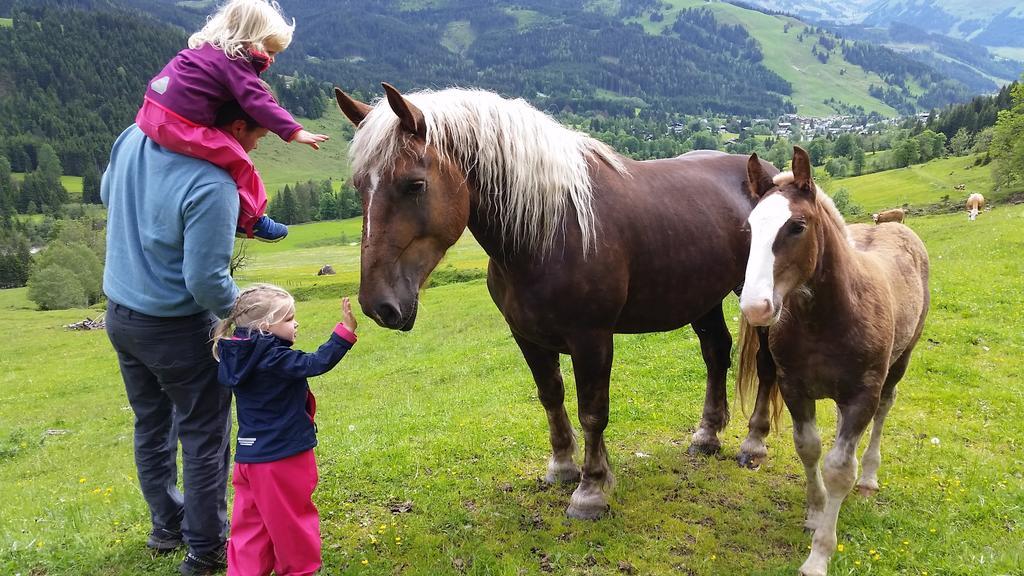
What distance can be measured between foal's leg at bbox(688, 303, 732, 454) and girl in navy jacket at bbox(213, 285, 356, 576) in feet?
11.7

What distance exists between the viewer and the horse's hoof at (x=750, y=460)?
5.34 metres

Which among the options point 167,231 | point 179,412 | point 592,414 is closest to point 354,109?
point 167,231

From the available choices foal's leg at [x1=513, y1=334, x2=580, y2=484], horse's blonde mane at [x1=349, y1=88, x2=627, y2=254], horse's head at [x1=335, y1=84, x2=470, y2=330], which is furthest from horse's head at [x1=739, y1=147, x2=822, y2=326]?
foal's leg at [x1=513, y1=334, x2=580, y2=484]

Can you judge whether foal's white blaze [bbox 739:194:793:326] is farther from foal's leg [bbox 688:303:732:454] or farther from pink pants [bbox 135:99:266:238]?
pink pants [bbox 135:99:266:238]

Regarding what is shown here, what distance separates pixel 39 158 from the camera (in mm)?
119125

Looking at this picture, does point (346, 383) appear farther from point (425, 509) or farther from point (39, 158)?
point (39, 158)

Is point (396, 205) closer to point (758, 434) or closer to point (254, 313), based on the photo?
point (254, 313)

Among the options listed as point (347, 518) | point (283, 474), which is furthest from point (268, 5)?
point (347, 518)

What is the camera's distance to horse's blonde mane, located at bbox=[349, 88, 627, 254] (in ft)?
10.5

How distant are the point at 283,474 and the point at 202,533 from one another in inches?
36.2

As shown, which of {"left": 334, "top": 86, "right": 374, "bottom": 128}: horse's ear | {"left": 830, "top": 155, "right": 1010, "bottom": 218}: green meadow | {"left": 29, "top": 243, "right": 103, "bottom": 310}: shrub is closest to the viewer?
{"left": 334, "top": 86, "right": 374, "bottom": 128}: horse's ear

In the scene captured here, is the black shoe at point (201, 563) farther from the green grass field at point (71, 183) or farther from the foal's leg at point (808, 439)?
the green grass field at point (71, 183)

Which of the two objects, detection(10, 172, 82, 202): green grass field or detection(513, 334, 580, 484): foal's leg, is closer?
detection(513, 334, 580, 484): foal's leg

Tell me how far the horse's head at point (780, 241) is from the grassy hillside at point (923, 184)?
167ft
